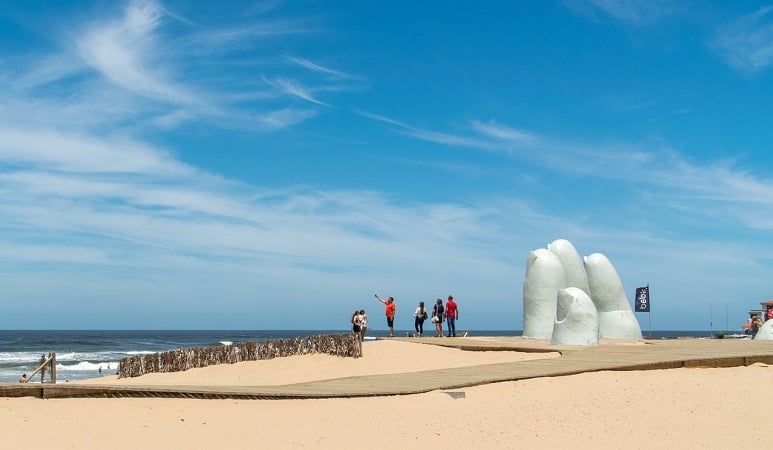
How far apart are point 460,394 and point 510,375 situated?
1555mm

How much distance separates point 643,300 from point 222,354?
1254cm

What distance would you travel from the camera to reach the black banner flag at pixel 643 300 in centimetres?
2347

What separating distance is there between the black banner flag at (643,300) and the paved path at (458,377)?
7309 mm

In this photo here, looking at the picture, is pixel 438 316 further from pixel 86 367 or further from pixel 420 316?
pixel 86 367

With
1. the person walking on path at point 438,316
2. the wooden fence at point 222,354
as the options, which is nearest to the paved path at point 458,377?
the wooden fence at point 222,354

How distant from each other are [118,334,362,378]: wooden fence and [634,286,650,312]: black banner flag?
10225mm

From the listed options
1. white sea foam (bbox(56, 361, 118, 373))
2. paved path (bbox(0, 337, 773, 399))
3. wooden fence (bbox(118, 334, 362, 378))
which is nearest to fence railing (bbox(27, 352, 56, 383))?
wooden fence (bbox(118, 334, 362, 378))

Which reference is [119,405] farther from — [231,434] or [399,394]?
[399,394]

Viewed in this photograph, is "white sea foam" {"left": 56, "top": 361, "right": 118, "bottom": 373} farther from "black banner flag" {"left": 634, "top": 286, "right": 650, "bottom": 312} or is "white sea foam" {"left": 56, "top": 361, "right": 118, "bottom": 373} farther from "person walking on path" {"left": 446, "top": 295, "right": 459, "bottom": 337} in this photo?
"black banner flag" {"left": 634, "top": 286, "right": 650, "bottom": 312}

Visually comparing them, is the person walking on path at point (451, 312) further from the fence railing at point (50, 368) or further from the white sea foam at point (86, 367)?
the white sea foam at point (86, 367)

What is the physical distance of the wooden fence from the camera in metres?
18.3

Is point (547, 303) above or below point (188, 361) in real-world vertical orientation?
above

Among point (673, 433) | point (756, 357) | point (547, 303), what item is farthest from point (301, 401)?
point (547, 303)

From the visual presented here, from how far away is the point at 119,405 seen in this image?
9.53 m
